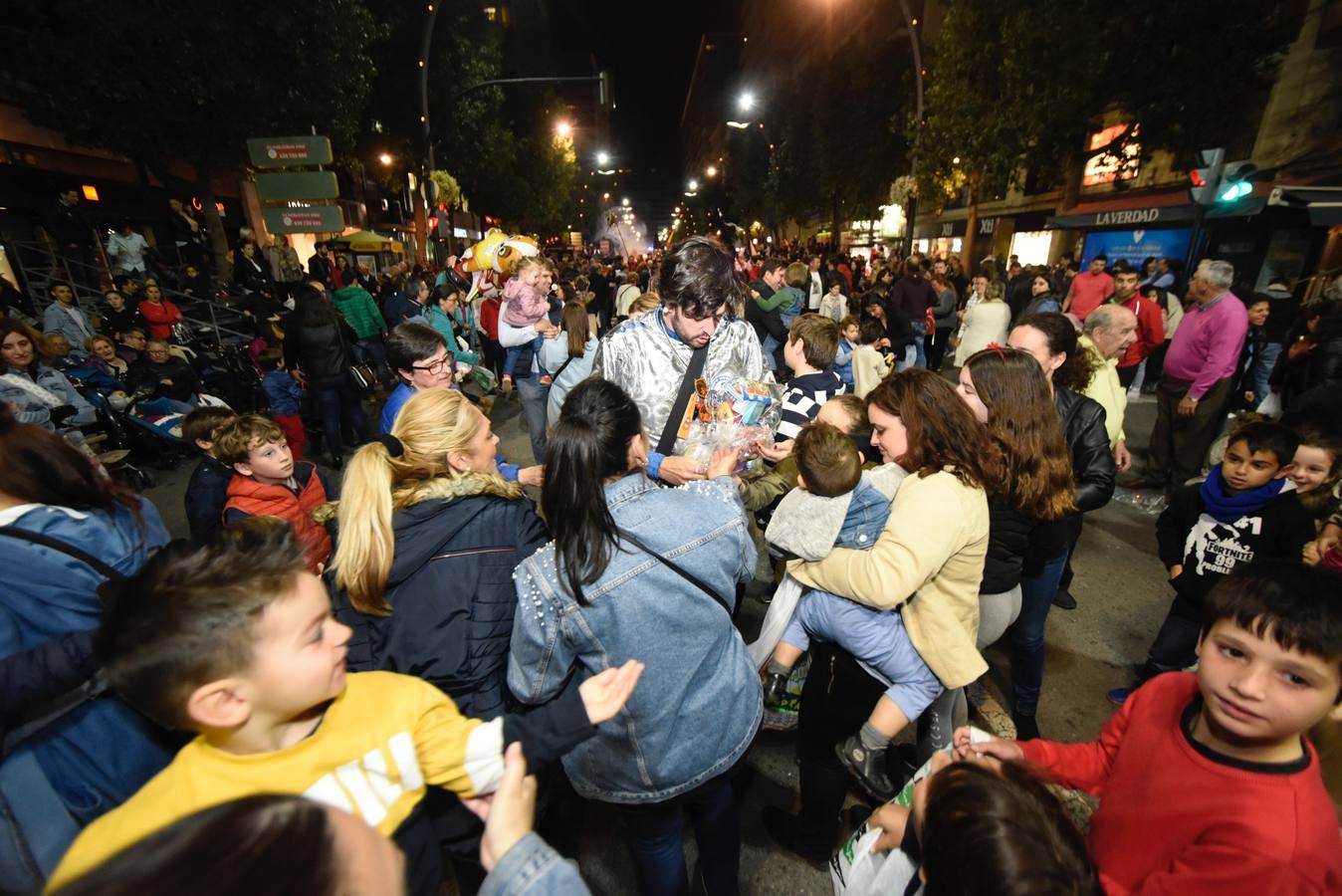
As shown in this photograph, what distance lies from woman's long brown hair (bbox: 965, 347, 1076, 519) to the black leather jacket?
1.83ft

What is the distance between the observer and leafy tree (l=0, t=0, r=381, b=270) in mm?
10352

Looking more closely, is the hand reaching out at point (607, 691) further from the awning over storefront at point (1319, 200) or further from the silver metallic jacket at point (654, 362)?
the awning over storefront at point (1319, 200)

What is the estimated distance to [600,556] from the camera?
1.46 m

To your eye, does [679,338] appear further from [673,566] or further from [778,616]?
[673,566]

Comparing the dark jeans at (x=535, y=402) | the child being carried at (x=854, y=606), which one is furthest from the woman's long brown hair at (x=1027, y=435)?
the dark jeans at (x=535, y=402)

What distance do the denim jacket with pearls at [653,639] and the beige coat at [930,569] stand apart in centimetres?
48

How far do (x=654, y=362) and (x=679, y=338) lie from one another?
0.56 feet

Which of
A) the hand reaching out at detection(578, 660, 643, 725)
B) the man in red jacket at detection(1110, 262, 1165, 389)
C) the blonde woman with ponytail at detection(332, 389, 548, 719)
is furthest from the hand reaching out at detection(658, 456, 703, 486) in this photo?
the man in red jacket at detection(1110, 262, 1165, 389)

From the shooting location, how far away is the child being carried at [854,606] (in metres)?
2.04

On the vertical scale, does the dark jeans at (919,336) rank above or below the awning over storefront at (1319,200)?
below

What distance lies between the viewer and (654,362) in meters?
2.72

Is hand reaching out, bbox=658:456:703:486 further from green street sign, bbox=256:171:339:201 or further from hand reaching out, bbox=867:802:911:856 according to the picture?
green street sign, bbox=256:171:339:201

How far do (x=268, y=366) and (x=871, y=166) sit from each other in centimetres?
2566

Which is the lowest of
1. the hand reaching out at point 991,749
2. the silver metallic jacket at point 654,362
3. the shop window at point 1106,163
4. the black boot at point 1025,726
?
the black boot at point 1025,726
